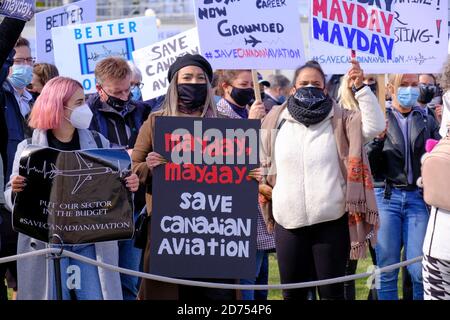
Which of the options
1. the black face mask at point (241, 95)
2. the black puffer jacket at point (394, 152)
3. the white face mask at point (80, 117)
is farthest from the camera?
the black face mask at point (241, 95)

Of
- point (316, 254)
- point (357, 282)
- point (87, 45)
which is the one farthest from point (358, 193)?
point (87, 45)

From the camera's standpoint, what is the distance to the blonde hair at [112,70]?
8.06 metres

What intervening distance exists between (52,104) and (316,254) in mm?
1935

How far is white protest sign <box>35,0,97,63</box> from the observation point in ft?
36.4

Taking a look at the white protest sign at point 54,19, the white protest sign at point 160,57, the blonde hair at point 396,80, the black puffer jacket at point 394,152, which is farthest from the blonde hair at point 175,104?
the white protest sign at point 54,19

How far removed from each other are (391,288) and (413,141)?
46.0 inches

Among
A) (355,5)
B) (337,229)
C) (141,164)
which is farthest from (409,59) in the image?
(141,164)

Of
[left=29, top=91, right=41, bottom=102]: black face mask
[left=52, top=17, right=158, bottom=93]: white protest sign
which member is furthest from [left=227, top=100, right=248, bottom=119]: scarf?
[left=52, top=17, right=158, bottom=93]: white protest sign

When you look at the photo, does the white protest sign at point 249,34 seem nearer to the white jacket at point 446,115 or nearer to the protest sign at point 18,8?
the protest sign at point 18,8

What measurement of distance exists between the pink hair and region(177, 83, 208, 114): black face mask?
68 cm

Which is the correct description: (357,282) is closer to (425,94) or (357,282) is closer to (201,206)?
(425,94)

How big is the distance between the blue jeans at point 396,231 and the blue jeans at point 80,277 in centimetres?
253

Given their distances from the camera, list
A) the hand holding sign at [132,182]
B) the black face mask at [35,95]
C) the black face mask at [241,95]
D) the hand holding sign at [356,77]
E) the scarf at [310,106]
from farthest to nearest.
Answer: the black face mask at [35,95]
the black face mask at [241,95]
the hand holding sign at [356,77]
the scarf at [310,106]
the hand holding sign at [132,182]

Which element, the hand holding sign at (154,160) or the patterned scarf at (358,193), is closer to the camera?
the hand holding sign at (154,160)
